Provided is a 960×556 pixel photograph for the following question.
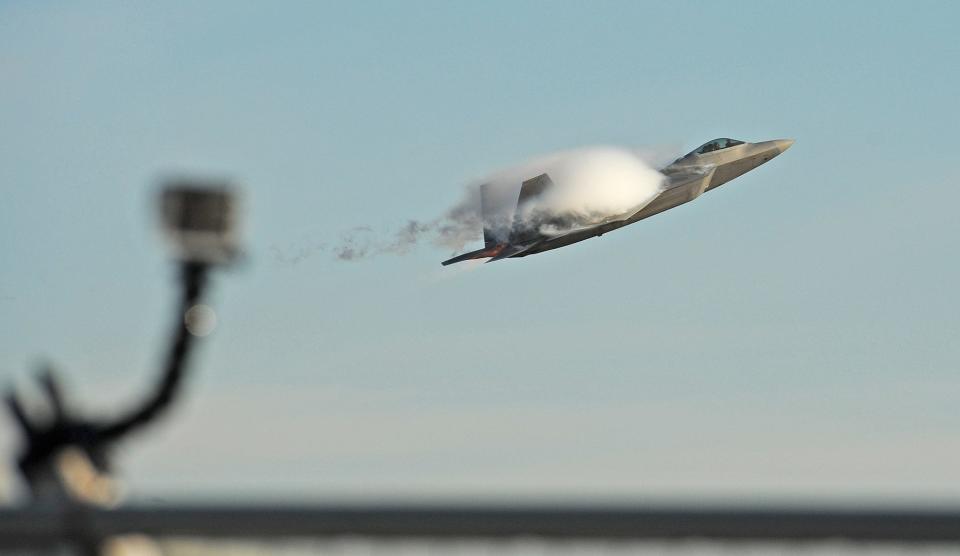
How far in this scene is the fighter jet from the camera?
192 ft

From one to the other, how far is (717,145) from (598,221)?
8712 millimetres

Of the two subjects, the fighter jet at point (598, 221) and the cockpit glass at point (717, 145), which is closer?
the fighter jet at point (598, 221)

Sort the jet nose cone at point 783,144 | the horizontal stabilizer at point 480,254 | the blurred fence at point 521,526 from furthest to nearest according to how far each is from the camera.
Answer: the jet nose cone at point 783,144 < the horizontal stabilizer at point 480,254 < the blurred fence at point 521,526

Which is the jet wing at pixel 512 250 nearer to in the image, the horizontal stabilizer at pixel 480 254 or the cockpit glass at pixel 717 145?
the horizontal stabilizer at pixel 480 254

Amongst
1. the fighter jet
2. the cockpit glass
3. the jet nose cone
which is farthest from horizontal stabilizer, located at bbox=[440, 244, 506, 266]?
the jet nose cone

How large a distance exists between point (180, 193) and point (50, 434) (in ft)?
7.46

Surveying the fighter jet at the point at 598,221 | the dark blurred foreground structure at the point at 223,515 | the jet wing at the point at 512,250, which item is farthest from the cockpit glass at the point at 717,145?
the dark blurred foreground structure at the point at 223,515

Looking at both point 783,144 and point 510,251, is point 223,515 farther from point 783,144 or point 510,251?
point 783,144

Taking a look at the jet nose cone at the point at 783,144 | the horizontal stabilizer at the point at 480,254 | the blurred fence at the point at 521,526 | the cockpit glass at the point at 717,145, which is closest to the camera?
the blurred fence at the point at 521,526

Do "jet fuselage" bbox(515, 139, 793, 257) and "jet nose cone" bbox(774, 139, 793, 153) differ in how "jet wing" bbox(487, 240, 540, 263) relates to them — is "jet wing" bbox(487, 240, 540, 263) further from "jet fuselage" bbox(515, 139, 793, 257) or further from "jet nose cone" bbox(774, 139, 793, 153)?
"jet nose cone" bbox(774, 139, 793, 153)

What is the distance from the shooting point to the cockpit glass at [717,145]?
62875mm

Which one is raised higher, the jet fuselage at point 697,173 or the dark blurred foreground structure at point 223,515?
the jet fuselage at point 697,173

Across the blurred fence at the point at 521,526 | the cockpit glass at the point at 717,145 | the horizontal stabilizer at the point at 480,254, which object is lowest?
the blurred fence at the point at 521,526

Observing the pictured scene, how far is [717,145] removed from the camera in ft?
208
